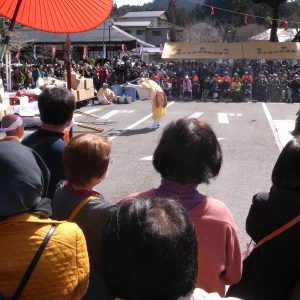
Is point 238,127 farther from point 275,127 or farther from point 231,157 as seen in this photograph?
point 231,157

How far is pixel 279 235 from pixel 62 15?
6.56 feet

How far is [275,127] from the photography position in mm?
14297

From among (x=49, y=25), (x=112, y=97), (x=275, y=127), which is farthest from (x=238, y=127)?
(x=49, y=25)

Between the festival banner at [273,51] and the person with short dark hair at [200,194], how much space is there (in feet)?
87.6

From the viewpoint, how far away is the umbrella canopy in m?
3.19

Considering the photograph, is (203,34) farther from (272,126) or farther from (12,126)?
(12,126)

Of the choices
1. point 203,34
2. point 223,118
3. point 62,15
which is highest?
point 203,34

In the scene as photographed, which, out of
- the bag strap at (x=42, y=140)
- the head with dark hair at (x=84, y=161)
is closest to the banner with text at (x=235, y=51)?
the bag strap at (x=42, y=140)

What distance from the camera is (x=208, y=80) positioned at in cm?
2488

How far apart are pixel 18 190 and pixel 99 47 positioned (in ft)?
131

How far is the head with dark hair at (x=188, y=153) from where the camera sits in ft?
7.44

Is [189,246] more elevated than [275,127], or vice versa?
[189,246]

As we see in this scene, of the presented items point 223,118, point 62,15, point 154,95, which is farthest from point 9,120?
point 223,118

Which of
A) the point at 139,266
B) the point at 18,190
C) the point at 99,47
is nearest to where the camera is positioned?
the point at 139,266
